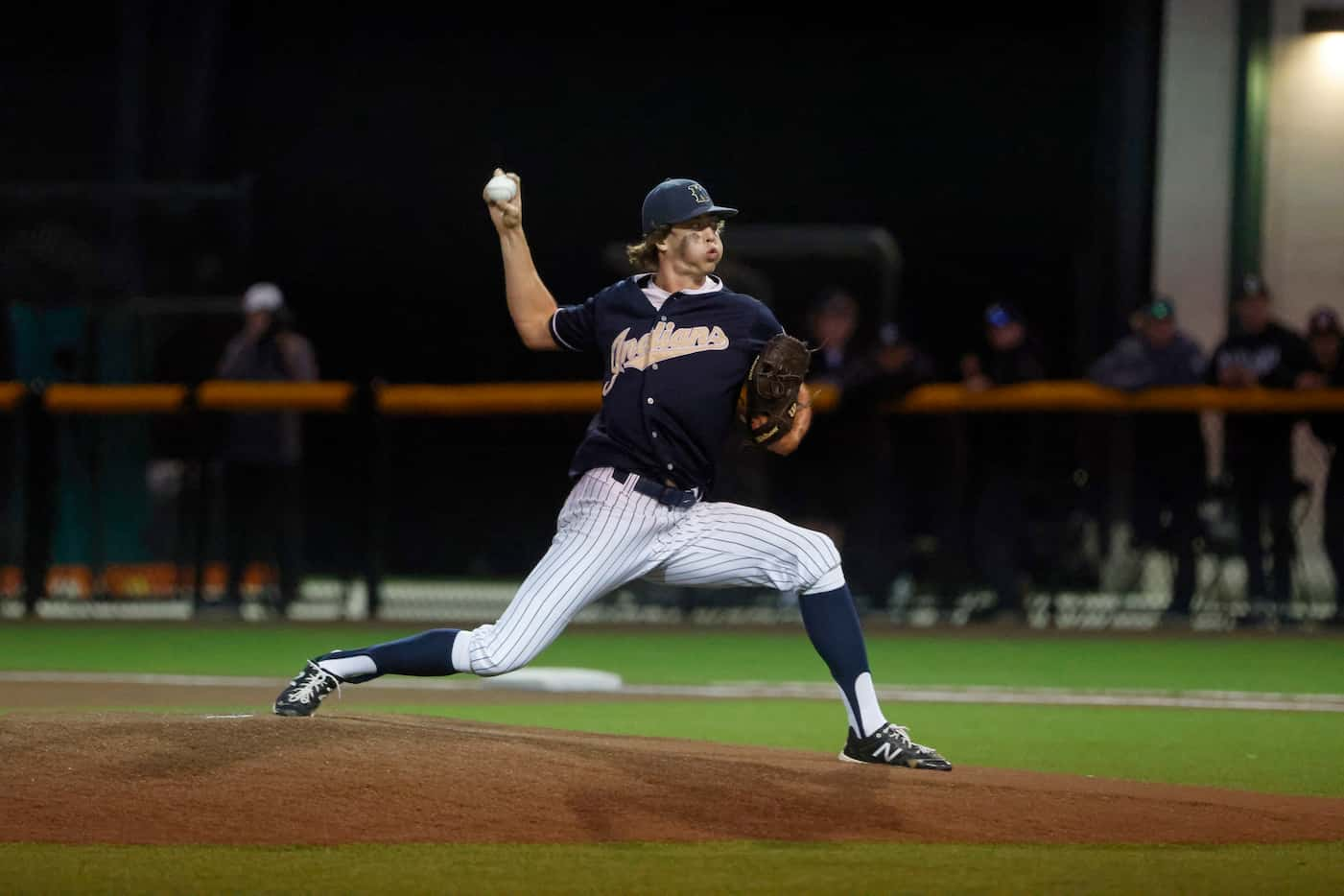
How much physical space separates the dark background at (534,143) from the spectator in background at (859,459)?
14.1 ft

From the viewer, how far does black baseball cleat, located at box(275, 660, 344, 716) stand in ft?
20.6

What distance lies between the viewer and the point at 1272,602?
12.3 metres

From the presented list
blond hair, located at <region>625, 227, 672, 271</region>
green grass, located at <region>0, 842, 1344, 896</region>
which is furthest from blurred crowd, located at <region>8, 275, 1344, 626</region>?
green grass, located at <region>0, 842, 1344, 896</region>

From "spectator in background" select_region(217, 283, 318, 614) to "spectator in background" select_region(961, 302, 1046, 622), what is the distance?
14.5 feet

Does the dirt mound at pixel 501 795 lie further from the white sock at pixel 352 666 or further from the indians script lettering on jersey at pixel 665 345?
the indians script lettering on jersey at pixel 665 345

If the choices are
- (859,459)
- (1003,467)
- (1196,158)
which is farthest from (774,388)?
(1196,158)

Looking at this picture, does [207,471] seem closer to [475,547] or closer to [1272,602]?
[475,547]

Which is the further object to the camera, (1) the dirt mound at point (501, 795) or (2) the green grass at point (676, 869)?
(1) the dirt mound at point (501, 795)

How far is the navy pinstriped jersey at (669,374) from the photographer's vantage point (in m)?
6.13

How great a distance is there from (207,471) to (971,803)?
29.9 feet

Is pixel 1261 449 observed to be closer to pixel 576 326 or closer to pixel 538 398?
pixel 538 398

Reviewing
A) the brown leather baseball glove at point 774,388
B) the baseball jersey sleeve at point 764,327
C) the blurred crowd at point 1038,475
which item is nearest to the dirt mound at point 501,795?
the brown leather baseball glove at point 774,388

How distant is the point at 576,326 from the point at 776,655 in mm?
5189

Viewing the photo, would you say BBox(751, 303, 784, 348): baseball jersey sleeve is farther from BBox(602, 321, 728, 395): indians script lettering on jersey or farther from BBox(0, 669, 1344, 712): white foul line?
BBox(0, 669, 1344, 712): white foul line
